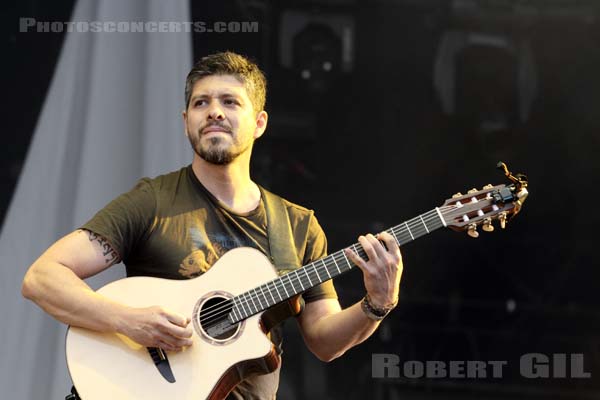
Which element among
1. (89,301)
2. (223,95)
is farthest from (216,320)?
(223,95)

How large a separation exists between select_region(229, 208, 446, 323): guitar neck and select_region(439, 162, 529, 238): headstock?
0.04 metres

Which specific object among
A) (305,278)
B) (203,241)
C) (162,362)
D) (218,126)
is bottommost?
(162,362)

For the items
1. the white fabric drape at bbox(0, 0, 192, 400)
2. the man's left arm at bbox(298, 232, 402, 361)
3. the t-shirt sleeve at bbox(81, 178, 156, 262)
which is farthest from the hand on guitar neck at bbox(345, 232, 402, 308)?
the white fabric drape at bbox(0, 0, 192, 400)

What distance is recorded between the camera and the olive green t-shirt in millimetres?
2619

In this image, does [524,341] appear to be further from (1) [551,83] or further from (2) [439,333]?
(1) [551,83]

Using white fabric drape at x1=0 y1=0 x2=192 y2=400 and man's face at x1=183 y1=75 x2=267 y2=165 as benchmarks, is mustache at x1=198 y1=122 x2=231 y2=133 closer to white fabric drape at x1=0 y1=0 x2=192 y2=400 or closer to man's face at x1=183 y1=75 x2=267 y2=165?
man's face at x1=183 y1=75 x2=267 y2=165

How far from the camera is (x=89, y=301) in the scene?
2.50 meters

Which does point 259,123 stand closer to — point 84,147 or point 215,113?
point 215,113

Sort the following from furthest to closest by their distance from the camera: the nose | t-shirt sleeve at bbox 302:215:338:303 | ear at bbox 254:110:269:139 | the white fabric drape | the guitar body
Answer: the white fabric drape, ear at bbox 254:110:269:139, t-shirt sleeve at bbox 302:215:338:303, the nose, the guitar body

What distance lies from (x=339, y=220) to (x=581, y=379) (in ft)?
4.25

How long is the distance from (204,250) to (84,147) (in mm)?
1344

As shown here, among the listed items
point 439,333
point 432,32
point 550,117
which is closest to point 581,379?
point 439,333

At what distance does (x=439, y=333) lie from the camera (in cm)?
393

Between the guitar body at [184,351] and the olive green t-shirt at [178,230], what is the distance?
65mm
